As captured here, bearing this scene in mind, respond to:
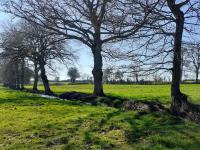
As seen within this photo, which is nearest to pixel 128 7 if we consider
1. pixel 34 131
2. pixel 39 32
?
pixel 34 131

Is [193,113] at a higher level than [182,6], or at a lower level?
lower

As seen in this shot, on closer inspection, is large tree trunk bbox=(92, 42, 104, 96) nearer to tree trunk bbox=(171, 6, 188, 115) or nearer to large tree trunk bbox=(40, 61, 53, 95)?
tree trunk bbox=(171, 6, 188, 115)

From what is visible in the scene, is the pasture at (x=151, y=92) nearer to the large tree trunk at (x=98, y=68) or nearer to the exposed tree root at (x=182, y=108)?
the large tree trunk at (x=98, y=68)

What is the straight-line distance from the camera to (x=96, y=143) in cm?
910

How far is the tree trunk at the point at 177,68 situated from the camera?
14.9 m

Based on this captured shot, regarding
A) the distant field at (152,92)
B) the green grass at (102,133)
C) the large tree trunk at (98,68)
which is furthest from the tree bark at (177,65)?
the large tree trunk at (98,68)

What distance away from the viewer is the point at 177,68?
1540 centimetres

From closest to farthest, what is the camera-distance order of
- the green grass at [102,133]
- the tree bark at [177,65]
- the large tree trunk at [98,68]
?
the green grass at [102,133] < the tree bark at [177,65] < the large tree trunk at [98,68]

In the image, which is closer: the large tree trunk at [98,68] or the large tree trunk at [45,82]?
the large tree trunk at [98,68]

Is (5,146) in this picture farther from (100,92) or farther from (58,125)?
(100,92)

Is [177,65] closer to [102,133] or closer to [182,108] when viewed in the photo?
[182,108]

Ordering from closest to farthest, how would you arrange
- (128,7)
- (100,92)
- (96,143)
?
(96,143) < (128,7) < (100,92)

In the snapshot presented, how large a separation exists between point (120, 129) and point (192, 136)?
2.26 metres

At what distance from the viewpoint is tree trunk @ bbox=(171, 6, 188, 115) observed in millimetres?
14922
